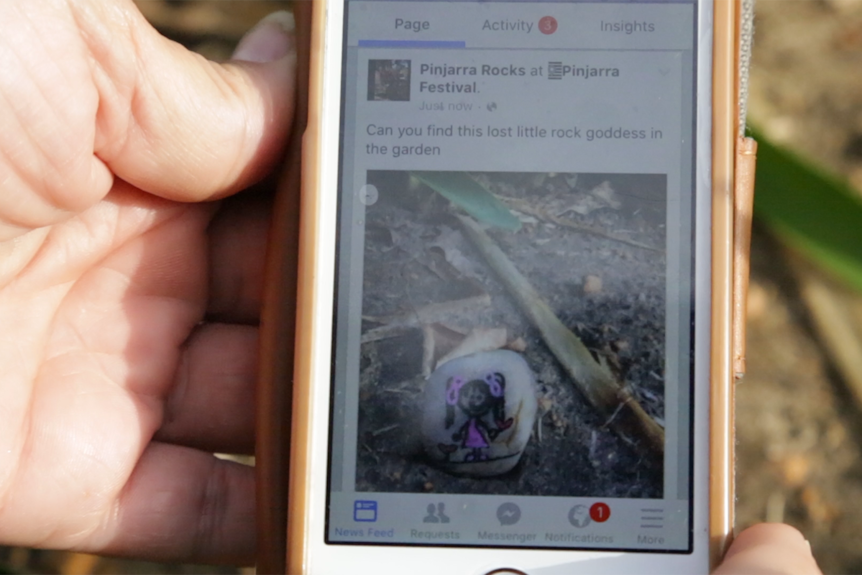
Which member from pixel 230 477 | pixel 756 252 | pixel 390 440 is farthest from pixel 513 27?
pixel 756 252

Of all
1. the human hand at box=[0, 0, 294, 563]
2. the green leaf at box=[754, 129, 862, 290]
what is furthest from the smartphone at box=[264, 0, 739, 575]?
the green leaf at box=[754, 129, 862, 290]

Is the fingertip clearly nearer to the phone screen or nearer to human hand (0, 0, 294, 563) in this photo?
the phone screen

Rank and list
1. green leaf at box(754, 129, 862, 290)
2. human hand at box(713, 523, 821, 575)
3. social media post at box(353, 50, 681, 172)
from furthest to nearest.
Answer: green leaf at box(754, 129, 862, 290)
social media post at box(353, 50, 681, 172)
human hand at box(713, 523, 821, 575)

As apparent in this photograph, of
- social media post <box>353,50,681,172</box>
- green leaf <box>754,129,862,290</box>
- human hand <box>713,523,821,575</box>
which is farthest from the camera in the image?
green leaf <box>754,129,862,290</box>

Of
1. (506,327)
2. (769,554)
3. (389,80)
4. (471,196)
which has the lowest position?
(769,554)

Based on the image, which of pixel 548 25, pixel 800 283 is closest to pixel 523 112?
pixel 548 25

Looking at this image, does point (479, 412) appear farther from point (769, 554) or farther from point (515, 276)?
point (769, 554)
